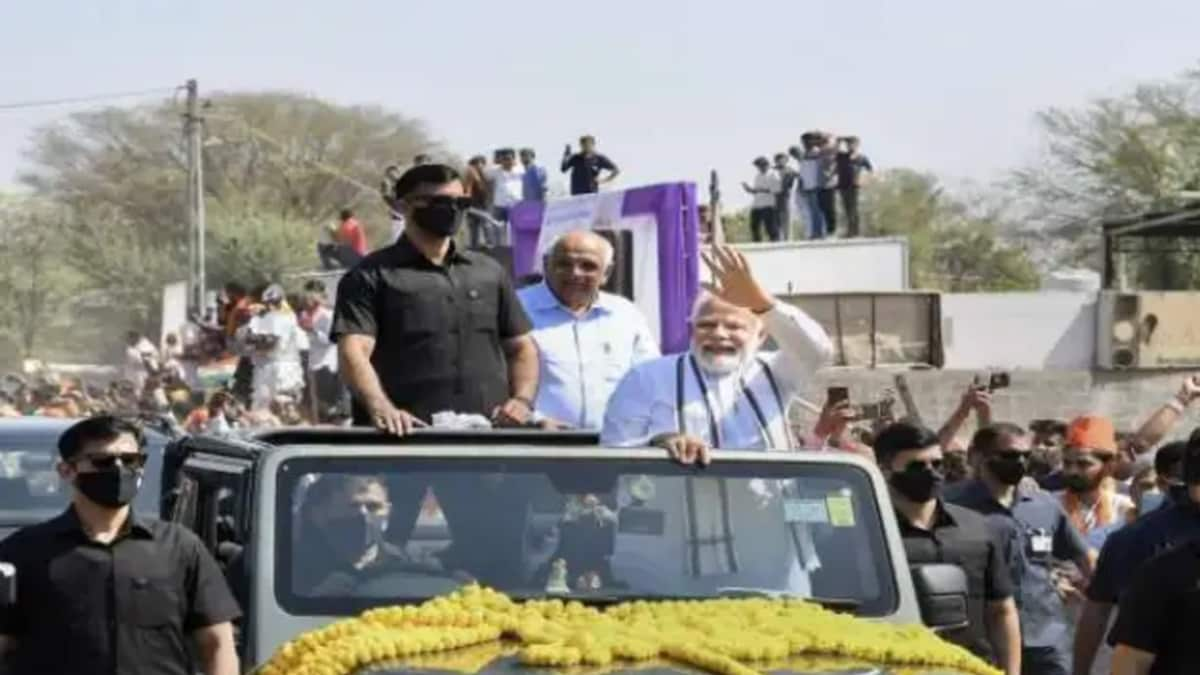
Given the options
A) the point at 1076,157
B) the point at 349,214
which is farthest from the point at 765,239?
the point at 1076,157

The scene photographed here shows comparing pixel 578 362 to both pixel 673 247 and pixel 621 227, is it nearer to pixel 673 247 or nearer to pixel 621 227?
pixel 673 247

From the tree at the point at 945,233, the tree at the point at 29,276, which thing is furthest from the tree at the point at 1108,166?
the tree at the point at 29,276

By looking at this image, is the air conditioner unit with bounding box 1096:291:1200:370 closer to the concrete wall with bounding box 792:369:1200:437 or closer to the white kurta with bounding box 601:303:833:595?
the concrete wall with bounding box 792:369:1200:437

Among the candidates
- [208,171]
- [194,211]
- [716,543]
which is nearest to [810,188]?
[194,211]

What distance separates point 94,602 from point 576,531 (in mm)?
1257

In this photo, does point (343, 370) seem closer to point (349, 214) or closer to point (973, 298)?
point (349, 214)

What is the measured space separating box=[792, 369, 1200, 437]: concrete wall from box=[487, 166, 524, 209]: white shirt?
11.5ft

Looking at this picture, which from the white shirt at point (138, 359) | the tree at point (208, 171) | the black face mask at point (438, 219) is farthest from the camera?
the tree at point (208, 171)

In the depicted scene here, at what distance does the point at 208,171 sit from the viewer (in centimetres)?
7138

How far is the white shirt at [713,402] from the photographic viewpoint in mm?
8164

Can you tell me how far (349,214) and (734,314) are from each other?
21782mm

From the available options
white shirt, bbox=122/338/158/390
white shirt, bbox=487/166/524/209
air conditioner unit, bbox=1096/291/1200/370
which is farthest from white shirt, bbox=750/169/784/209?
white shirt, bbox=122/338/158/390

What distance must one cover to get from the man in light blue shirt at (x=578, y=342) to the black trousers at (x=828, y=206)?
22.4 meters

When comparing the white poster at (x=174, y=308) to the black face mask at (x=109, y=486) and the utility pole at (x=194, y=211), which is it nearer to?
the utility pole at (x=194, y=211)
